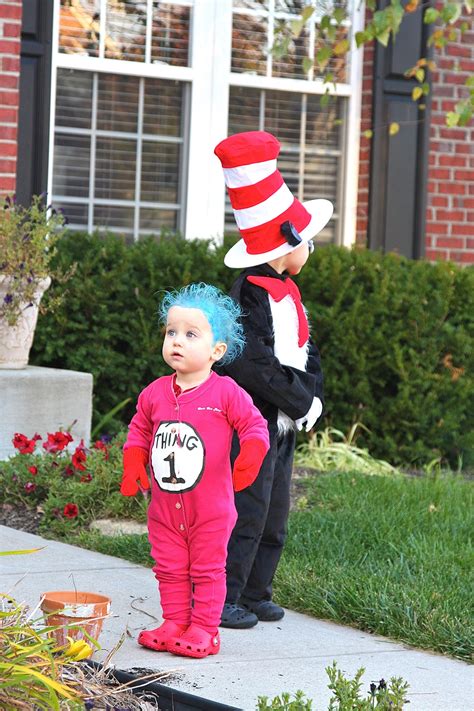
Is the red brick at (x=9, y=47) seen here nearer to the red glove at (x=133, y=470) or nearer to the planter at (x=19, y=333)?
the planter at (x=19, y=333)

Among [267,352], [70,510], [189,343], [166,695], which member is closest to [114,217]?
[70,510]

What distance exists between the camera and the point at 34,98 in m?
7.84

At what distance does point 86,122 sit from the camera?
8359 mm

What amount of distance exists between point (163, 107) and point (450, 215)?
7.79 feet

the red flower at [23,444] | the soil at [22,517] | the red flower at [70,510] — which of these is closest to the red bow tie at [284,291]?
the red flower at [70,510]

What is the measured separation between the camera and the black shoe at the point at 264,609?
4121 millimetres

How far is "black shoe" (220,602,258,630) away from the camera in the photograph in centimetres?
398

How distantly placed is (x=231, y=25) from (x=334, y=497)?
13.6 feet

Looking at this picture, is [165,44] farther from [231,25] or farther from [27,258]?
[27,258]

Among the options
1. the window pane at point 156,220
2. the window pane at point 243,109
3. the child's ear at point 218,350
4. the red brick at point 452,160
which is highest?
the window pane at point 243,109

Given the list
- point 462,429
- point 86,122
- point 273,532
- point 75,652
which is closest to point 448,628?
point 273,532

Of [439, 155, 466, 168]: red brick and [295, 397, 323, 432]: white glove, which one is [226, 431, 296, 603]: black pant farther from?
[439, 155, 466, 168]: red brick

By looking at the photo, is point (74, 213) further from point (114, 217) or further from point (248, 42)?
point (248, 42)

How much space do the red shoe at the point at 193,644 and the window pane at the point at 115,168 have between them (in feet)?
17.3
